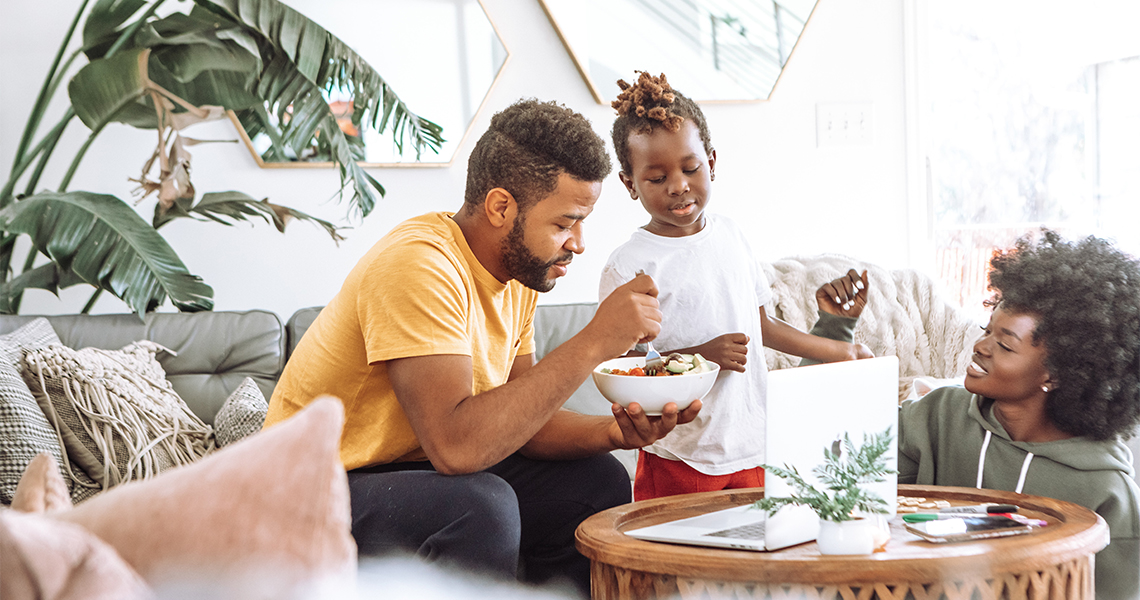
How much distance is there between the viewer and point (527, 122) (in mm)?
1547

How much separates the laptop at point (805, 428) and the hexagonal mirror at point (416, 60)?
1855 mm

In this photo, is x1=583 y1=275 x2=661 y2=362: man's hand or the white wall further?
the white wall

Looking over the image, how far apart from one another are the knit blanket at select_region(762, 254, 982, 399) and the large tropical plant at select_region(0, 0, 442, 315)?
1.26m

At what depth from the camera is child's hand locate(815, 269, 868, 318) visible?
6.38 feet

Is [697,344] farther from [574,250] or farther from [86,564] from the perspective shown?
[86,564]

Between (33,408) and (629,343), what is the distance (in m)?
1.16

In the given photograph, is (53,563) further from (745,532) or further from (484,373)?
(484,373)

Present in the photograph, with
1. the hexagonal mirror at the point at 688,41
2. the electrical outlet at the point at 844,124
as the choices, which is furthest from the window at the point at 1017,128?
the hexagonal mirror at the point at 688,41

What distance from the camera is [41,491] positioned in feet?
2.02

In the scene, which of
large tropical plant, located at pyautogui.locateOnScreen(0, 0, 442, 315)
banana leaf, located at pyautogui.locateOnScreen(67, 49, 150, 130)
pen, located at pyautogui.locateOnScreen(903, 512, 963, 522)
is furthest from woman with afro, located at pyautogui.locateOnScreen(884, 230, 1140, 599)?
banana leaf, located at pyautogui.locateOnScreen(67, 49, 150, 130)

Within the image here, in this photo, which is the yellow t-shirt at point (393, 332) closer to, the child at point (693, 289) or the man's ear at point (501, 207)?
the man's ear at point (501, 207)

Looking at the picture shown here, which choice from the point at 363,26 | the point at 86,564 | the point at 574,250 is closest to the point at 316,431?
the point at 86,564

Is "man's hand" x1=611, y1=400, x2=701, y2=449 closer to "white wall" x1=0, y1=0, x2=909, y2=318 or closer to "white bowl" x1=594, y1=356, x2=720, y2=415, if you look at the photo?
"white bowl" x1=594, y1=356, x2=720, y2=415

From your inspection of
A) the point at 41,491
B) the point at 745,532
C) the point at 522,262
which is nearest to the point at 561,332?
the point at 522,262
